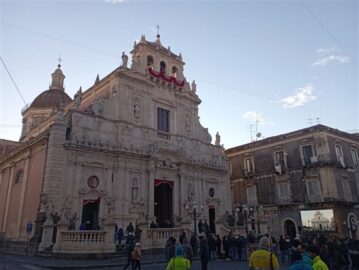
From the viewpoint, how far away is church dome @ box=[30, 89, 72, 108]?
38219 millimetres

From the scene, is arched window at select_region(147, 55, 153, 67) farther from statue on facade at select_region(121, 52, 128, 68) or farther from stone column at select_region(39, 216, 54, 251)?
stone column at select_region(39, 216, 54, 251)

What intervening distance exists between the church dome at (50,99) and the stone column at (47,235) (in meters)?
23.0

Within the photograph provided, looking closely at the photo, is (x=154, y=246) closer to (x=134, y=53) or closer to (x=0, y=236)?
(x=0, y=236)

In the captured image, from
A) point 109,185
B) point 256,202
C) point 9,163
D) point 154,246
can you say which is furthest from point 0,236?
point 256,202

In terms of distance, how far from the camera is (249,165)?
34312mm

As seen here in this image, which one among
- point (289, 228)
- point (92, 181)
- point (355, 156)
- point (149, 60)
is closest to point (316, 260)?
point (92, 181)

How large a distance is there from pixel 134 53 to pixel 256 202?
63.0ft

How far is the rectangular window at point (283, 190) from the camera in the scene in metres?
30.2

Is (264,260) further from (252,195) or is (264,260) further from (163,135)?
(252,195)

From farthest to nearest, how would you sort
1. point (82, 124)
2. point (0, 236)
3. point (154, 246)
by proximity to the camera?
1. point (0, 236)
2. point (82, 124)
3. point (154, 246)

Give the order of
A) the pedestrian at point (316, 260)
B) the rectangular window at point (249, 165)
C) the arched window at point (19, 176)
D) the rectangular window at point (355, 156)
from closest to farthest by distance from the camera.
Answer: the pedestrian at point (316, 260) → the arched window at point (19, 176) → the rectangular window at point (355, 156) → the rectangular window at point (249, 165)

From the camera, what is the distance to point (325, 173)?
27844 millimetres

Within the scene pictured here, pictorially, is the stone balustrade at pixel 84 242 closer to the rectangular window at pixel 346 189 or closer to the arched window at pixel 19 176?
the arched window at pixel 19 176

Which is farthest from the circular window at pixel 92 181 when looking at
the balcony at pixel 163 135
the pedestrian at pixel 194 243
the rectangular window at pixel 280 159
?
the rectangular window at pixel 280 159
